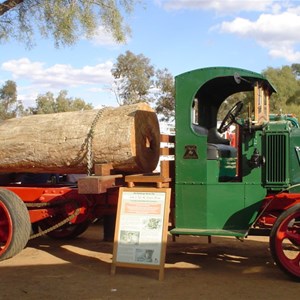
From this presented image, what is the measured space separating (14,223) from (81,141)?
1333mm

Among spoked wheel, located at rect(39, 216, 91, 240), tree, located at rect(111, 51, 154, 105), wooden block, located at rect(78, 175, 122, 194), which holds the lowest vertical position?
spoked wheel, located at rect(39, 216, 91, 240)

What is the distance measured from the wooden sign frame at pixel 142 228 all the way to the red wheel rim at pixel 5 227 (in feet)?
4.71

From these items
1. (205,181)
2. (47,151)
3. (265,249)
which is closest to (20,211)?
(47,151)

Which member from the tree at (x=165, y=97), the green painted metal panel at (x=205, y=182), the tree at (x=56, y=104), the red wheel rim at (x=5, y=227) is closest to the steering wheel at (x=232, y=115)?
the green painted metal panel at (x=205, y=182)

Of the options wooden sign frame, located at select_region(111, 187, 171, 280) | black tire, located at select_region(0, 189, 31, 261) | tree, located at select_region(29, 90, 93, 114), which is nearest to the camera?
wooden sign frame, located at select_region(111, 187, 171, 280)

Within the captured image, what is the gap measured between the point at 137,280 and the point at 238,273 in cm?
123

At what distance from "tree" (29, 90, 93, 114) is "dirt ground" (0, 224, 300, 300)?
32.3 meters

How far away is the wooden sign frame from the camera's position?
557cm

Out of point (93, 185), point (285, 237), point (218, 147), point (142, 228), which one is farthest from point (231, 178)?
point (93, 185)

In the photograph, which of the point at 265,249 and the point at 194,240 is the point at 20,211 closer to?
the point at 194,240

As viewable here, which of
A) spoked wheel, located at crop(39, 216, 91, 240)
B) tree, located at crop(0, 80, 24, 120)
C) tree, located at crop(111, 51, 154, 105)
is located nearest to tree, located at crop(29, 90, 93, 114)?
tree, located at crop(0, 80, 24, 120)

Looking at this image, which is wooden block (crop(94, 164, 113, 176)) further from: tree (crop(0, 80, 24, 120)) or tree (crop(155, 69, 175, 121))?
tree (crop(0, 80, 24, 120))

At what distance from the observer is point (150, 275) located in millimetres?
5730

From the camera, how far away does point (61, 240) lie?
26.3 feet
